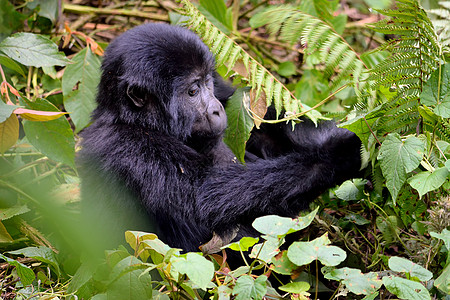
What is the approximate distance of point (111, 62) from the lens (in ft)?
8.88

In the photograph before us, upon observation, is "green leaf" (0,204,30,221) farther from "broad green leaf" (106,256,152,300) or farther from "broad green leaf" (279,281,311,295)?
"broad green leaf" (279,281,311,295)

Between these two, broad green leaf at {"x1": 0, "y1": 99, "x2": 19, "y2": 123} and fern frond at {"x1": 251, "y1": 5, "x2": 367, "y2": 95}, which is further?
fern frond at {"x1": 251, "y1": 5, "x2": 367, "y2": 95}

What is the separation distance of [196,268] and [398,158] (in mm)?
852

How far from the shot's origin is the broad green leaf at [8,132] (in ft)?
7.84

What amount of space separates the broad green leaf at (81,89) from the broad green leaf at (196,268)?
1.96 metres

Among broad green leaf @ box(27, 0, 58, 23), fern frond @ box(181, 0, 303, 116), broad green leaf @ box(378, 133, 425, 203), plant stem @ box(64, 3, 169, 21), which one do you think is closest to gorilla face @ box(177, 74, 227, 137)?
fern frond @ box(181, 0, 303, 116)

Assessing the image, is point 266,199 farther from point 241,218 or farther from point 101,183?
point 101,183

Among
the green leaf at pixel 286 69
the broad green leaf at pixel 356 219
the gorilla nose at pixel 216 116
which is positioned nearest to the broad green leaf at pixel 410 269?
the broad green leaf at pixel 356 219

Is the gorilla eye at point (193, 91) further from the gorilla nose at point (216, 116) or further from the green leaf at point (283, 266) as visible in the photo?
the green leaf at point (283, 266)

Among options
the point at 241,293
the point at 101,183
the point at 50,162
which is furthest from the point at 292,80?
the point at 241,293

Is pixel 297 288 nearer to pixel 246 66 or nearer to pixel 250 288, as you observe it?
pixel 250 288

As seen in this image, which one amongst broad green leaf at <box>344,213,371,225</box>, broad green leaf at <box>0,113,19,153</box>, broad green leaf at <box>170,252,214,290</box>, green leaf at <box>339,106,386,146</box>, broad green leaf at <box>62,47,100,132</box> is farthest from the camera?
broad green leaf at <box>62,47,100,132</box>

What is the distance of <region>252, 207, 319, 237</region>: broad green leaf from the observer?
5.82 ft

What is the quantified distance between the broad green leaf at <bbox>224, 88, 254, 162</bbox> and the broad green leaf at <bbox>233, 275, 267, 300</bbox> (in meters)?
0.78
